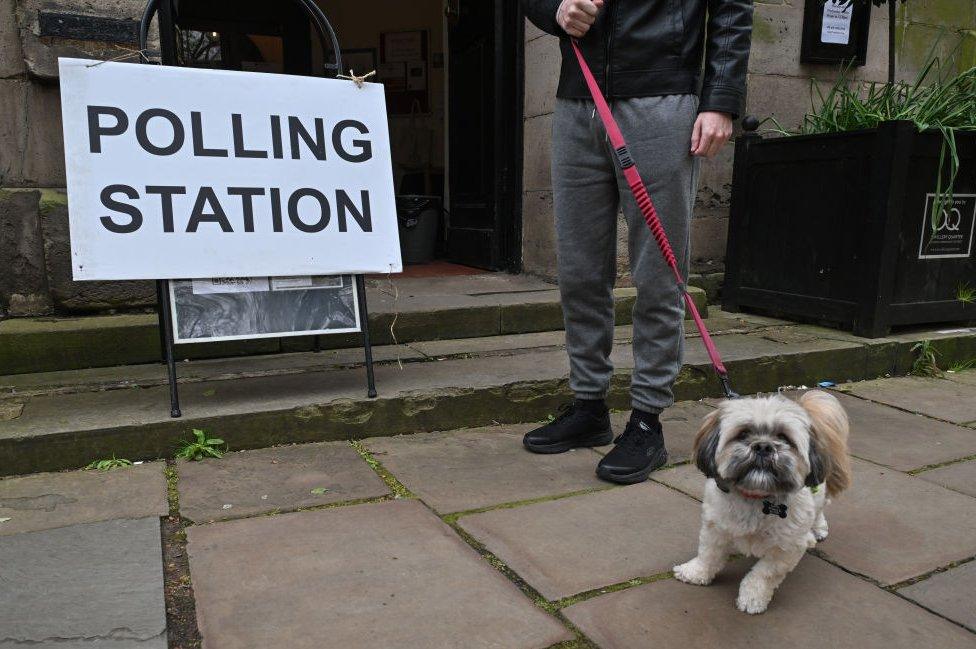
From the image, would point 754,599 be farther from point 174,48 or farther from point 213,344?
point 174,48

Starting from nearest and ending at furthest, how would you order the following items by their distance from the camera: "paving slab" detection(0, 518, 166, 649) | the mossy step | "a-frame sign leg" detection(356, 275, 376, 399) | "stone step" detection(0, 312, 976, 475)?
1. "paving slab" detection(0, 518, 166, 649)
2. "stone step" detection(0, 312, 976, 475)
3. "a-frame sign leg" detection(356, 275, 376, 399)
4. the mossy step

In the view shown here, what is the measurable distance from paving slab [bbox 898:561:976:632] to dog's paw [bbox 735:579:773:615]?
14.8 inches

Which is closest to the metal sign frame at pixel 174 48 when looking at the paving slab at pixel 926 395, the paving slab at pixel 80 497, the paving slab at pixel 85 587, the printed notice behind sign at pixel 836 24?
the paving slab at pixel 80 497

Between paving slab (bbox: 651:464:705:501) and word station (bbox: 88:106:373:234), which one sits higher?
word station (bbox: 88:106:373:234)

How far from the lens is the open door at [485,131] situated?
5.37 m

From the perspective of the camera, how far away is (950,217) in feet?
14.3

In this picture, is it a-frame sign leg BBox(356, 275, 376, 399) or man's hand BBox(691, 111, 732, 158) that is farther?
a-frame sign leg BBox(356, 275, 376, 399)

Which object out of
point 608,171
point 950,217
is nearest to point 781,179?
point 950,217

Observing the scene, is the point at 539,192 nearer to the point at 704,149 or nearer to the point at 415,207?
the point at 415,207

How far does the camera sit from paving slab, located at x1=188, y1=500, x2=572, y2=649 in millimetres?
1737

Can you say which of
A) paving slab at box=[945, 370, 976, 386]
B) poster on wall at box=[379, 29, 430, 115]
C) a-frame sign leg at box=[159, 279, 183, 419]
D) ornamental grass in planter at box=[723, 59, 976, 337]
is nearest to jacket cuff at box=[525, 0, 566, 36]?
a-frame sign leg at box=[159, 279, 183, 419]

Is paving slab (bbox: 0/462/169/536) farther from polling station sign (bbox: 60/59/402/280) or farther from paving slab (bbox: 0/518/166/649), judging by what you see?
polling station sign (bbox: 60/59/402/280)

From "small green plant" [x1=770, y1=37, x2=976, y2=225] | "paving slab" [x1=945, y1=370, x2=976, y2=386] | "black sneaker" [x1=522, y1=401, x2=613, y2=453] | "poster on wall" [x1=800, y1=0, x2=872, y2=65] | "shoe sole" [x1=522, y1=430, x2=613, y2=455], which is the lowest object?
"paving slab" [x1=945, y1=370, x2=976, y2=386]

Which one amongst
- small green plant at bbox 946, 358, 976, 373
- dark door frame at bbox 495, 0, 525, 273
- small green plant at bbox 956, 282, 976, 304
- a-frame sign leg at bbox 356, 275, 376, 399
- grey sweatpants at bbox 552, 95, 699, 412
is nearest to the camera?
grey sweatpants at bbox 552, 95, 699, 412
